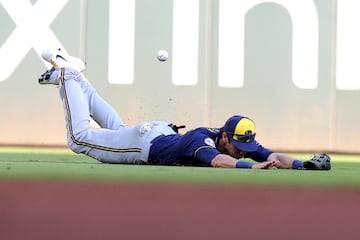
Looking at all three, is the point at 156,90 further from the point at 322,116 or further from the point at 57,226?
the point at 57,226

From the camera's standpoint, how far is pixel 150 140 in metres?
3.04

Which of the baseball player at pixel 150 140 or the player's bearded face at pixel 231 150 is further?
the player's bearded face at pixel 231 150

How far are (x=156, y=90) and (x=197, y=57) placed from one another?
1.24 feet

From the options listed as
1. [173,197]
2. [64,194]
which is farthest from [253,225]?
[64,194]

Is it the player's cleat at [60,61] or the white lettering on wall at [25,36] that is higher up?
the white lettering on wall at [25,36]

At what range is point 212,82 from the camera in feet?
17.0

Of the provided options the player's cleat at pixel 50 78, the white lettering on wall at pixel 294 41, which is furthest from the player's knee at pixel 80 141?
the white lettering on wall at pixel 294 41

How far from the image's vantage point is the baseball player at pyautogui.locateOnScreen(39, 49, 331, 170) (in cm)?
265

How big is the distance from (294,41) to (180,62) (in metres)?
0.84

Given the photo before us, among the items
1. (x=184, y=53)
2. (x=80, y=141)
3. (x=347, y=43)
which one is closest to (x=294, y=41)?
(x=347, y=43)

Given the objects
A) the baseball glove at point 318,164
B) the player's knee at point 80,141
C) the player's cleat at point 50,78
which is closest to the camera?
the baseball glove at point 318,164

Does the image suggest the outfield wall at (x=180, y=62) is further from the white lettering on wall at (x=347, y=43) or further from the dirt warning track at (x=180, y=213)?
the dirt warning track at (x=180, y=213)

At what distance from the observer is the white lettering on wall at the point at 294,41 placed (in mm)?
5203

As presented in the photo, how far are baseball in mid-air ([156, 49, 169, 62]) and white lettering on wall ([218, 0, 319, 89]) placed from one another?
389 millimetres
